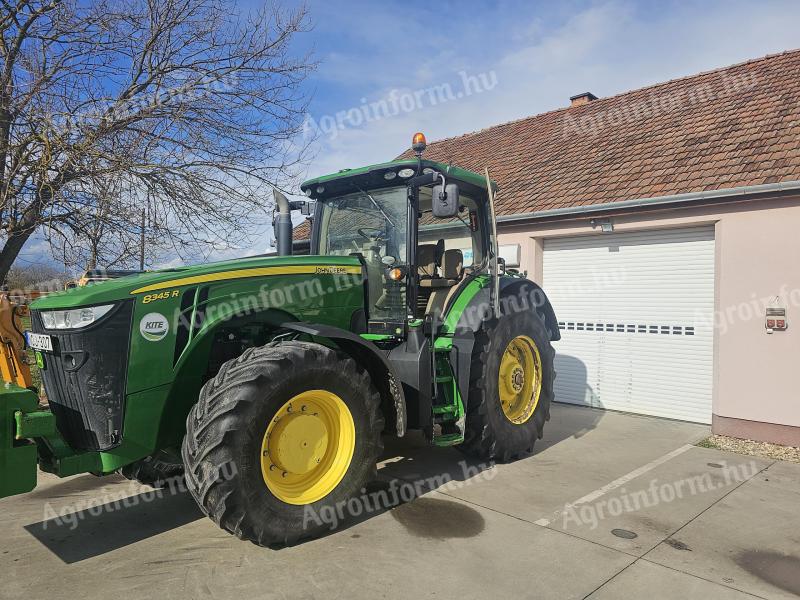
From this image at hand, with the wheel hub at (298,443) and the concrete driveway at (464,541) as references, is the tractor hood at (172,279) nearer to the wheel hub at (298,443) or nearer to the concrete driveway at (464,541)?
the wheel hub at (298,443)

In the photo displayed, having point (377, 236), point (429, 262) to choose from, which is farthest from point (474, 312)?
point (377, 236)

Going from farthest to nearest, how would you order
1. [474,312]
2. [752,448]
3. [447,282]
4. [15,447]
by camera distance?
[752,448] → [447,282] → [474,312] → [15,447]

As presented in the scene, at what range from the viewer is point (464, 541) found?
386cm

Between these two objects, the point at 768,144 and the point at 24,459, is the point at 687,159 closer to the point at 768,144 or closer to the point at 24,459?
the point at 768,144

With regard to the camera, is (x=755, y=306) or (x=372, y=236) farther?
(x=755, y=306)

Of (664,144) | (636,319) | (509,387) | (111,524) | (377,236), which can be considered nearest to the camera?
(111,524)

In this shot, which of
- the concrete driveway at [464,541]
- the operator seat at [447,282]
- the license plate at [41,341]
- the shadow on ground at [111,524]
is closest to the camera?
the concrete driveway at [464,541]

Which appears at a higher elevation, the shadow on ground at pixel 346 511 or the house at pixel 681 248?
the house at pixel 681 248

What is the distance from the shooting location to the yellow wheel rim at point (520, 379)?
5.55 meters

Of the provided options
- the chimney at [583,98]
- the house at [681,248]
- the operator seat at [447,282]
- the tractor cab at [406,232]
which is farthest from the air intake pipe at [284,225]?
the chimney at [583,98]

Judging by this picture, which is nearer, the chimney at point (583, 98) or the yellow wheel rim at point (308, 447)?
the yellow wheel rim at point (308, 447)

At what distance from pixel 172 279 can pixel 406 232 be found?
75.2 inches

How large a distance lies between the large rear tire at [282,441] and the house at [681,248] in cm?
460

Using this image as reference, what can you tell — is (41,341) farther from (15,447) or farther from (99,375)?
(15,447)
